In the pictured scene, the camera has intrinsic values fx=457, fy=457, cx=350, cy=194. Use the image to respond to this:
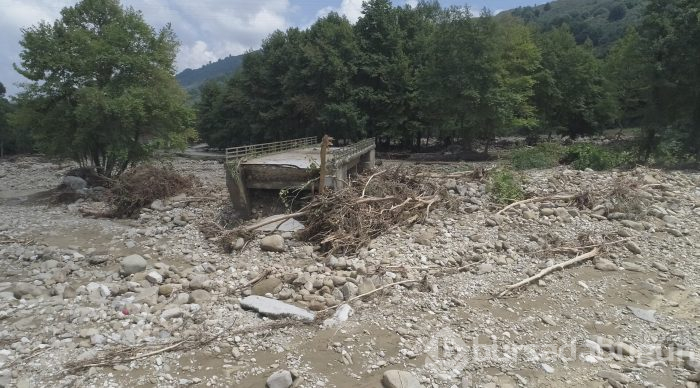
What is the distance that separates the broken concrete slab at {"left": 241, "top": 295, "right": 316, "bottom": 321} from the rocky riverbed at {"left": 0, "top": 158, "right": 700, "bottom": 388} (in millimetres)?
34

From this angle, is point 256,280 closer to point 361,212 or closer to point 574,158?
point 361,212

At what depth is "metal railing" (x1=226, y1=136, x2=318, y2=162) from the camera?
14.1 metres

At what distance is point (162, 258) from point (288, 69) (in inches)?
1248

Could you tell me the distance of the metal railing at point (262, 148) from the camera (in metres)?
14.1

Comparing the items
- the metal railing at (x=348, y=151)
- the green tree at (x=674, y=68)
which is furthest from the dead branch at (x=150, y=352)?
the green tree at (x=674, y=68)

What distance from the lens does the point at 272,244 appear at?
34.2ft

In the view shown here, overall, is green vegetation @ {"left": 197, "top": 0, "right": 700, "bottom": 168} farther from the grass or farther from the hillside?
the hillside

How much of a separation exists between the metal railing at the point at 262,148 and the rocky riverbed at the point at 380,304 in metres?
2.54

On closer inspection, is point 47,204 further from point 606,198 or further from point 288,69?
point 288,69

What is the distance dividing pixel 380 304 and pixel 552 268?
12.2ft

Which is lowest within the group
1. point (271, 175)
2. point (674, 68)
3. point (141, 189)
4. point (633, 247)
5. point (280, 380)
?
point (633, 247)

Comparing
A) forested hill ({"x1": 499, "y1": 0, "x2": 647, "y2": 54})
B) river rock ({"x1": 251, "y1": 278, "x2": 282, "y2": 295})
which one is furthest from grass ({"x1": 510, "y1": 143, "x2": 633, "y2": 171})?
forested hill ({"x1": 499, "y1": 0, "x2": 647, "y2": 54})

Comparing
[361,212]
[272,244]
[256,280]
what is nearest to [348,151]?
[361,212]

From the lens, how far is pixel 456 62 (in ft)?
96.7
